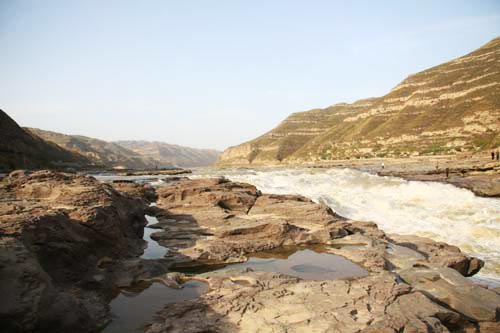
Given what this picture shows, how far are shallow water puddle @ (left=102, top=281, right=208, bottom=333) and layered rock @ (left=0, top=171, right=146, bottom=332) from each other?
264 millimetres

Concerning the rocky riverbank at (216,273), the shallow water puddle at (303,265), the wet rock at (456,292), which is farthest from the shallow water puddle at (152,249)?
the wet rock at (456,292)

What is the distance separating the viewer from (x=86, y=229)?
7805 millimetres

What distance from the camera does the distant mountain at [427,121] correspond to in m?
68.4

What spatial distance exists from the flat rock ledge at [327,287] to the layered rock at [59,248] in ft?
4.21

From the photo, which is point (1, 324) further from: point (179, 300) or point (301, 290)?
point (301, 290)

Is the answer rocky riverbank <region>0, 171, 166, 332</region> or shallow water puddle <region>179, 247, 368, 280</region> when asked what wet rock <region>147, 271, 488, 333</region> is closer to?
shallow water puddle <region>179, 247, 368, 280</region>

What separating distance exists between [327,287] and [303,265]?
84.7 inches

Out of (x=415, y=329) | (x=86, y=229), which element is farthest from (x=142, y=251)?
(x=415, y=329)

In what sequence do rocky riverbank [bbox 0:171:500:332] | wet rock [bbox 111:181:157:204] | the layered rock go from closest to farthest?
the layered rock → rocky riverbank [bbox 0:171:500:332] → wet rock [bbox 111:181:157:204]

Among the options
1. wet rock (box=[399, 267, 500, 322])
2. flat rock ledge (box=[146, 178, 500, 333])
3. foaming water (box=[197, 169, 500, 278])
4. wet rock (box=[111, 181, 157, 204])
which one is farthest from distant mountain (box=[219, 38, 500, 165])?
wet rock (box=[399, 267, 500, 322])

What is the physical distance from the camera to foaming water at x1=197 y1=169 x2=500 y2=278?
13.0 m

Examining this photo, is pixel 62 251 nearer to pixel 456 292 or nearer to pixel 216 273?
pixel 216 273

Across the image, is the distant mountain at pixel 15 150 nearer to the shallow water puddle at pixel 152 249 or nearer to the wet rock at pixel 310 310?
the shallow water puddle at pixel 152 249

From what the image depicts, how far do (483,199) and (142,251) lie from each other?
18.8m
